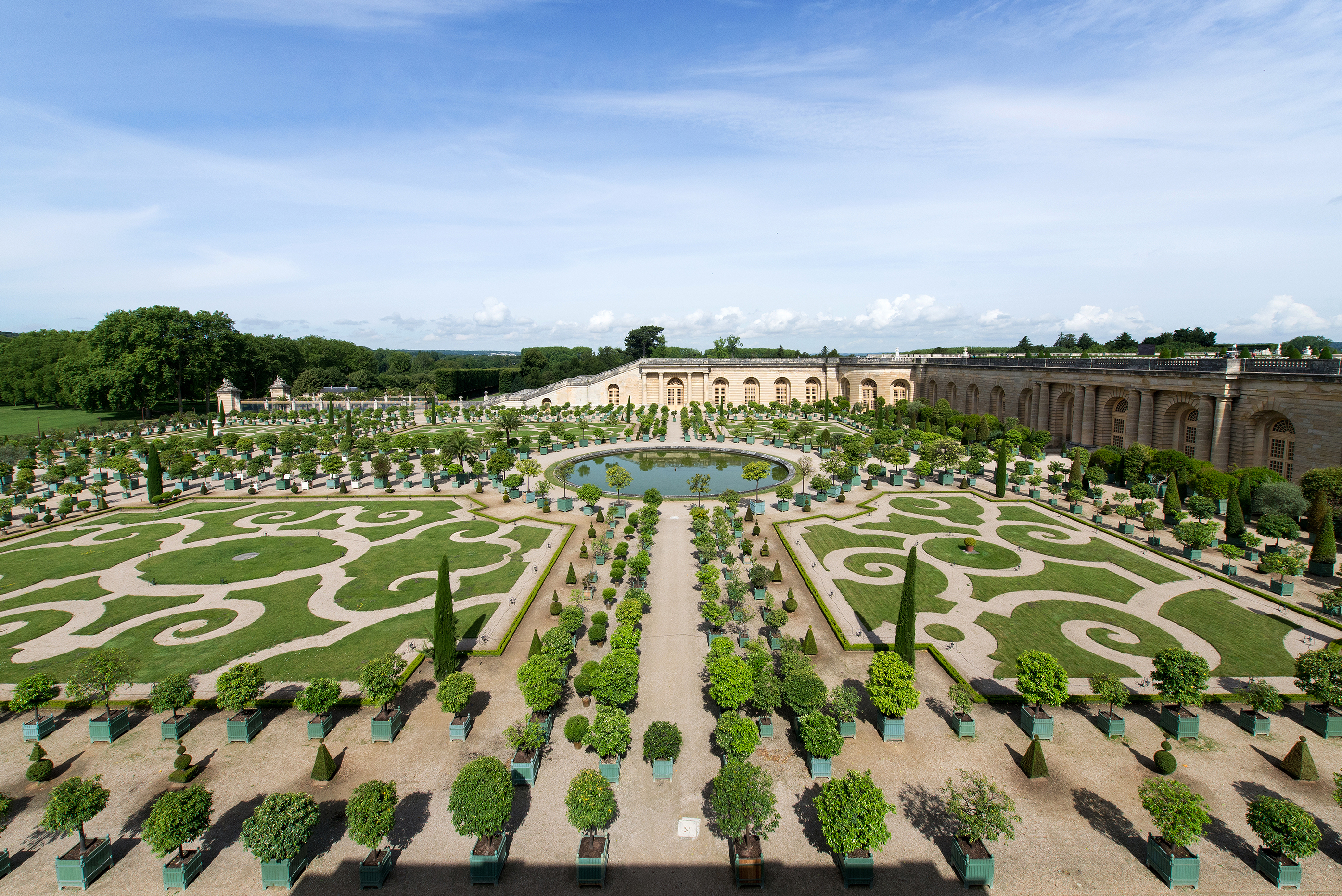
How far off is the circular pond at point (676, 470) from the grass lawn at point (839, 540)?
31.6ft

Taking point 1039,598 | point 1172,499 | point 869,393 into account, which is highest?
point 869,393

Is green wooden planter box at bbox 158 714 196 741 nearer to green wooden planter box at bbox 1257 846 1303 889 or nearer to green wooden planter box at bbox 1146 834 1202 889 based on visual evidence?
green wooden planter box at bbox 1146 834 1202 889

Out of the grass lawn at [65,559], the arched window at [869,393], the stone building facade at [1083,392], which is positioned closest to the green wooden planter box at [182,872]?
the grass lawn at [65,559]

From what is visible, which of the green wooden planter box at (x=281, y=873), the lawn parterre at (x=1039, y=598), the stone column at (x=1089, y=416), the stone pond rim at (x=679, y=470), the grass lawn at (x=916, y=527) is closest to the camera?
the green wooden planter box at (x=281, y=873)

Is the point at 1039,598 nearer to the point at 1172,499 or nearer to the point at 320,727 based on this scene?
the point at 1172,499

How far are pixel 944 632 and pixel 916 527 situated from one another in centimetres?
1425

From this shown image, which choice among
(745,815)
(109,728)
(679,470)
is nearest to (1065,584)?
(745,815)

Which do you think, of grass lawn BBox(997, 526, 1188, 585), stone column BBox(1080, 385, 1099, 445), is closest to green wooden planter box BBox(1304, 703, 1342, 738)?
grass lawn BBox(997, 526, 1188, 585)

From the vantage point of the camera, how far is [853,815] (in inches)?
518

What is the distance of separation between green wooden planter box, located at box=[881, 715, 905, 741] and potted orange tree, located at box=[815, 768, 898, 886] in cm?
451

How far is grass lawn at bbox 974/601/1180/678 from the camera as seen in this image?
22.0 m

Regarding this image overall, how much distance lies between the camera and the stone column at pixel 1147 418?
51.7 m

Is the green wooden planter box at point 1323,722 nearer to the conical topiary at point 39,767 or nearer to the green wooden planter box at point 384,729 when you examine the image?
the green wooden planter box at point 384,729

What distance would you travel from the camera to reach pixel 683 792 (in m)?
16.1
